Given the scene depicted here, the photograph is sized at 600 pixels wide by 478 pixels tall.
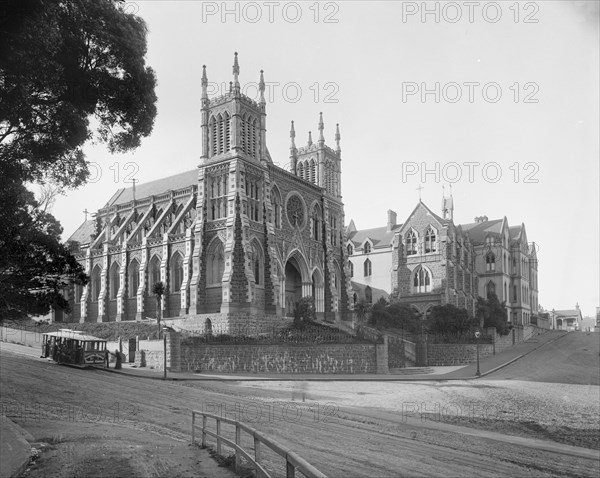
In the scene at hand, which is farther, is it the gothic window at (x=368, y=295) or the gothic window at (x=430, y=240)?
the gothic window at (x=368, y=295)

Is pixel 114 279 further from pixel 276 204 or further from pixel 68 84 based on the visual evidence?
pixel 68 84

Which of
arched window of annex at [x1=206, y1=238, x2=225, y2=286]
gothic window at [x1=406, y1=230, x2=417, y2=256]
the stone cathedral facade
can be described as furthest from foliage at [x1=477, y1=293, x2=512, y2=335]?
arched window of annex at [x1=206, y1=238, x2=225, y2=286]

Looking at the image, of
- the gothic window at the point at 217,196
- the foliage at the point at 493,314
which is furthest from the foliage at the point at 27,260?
the foliage at the point at 493,314

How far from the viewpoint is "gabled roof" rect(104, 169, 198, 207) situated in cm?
6115

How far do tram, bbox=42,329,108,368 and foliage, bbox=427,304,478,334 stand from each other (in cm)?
2842

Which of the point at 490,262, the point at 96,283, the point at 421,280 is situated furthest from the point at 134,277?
the point at 490,262

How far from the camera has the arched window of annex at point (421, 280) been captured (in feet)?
216

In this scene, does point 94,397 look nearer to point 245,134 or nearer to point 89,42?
point 89,42

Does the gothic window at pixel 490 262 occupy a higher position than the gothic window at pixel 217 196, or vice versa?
the gothic window at pixel 217 196

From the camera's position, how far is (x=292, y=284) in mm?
55906

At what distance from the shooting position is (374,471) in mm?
12375

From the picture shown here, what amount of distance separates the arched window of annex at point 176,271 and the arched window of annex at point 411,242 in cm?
2774

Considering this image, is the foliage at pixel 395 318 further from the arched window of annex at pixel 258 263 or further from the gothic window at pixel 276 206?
the gothic window at pixel 276 206

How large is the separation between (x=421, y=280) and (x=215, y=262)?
27111 mm
